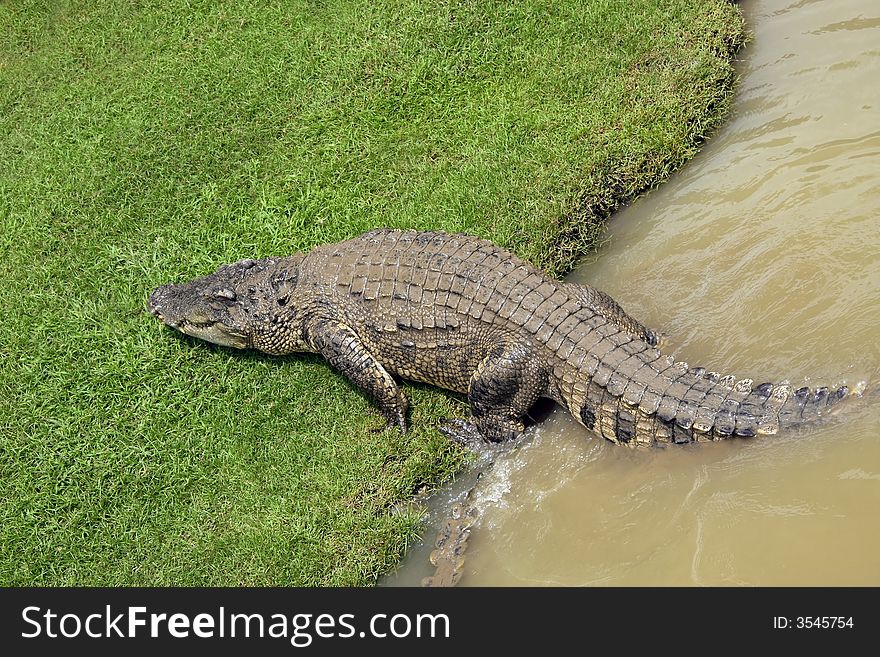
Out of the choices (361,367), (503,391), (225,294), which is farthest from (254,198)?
(503,391)

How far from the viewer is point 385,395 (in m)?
5.79

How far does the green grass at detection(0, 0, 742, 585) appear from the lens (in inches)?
219

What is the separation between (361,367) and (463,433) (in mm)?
902

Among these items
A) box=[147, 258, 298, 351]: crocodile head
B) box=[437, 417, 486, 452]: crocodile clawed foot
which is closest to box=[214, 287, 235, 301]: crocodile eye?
box=[147, 258, 298, 351]: crocodile head

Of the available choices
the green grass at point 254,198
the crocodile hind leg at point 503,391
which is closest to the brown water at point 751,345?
the crocodile hind leg at point 503,391

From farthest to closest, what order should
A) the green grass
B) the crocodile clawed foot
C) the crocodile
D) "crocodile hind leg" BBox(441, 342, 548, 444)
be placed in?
the crocodile clawed foot → the green grass → "crocodile hind leg" BBox(441, 342, 548, 444) → the crocodile

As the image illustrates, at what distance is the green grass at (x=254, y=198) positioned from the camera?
5570 mm

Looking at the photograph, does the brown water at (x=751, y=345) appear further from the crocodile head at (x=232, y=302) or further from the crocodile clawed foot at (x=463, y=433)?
the crocodile head at (x=232, y=302)

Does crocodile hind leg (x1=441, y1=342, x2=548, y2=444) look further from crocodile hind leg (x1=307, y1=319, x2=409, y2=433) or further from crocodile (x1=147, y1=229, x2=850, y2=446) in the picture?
crocodile hind leg (x1=307, y1=319, x2=409, y2=433)

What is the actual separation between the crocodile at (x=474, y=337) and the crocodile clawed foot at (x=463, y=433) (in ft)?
0.04

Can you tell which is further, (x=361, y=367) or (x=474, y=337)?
(x=361, y=367)

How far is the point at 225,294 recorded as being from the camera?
243 inches

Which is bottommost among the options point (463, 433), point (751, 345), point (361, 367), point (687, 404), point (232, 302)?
Result: point (463, 433)

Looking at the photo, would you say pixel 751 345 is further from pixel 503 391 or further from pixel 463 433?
pixel 463 433
